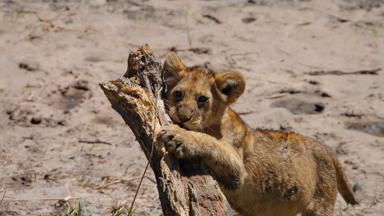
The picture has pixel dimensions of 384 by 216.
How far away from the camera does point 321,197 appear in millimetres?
8086

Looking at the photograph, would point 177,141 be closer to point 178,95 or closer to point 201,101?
point 178,95

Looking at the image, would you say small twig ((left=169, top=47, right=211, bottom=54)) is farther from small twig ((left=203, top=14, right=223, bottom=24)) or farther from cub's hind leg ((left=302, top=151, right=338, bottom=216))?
cub's hind leg ((left=302, top=151, right=338, bottom=216))

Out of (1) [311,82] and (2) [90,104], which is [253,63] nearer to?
(1) [311,82]

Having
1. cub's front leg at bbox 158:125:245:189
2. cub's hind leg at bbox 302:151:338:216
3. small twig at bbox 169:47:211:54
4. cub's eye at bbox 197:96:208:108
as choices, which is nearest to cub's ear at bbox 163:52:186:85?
cub's eye at bbox 197:96:208:108

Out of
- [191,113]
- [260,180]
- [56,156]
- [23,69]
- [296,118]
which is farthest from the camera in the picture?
[23,69]

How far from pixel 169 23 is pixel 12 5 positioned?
6.86 ft

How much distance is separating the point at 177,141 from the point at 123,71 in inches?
207

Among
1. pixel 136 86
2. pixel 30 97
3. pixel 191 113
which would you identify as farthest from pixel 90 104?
pixel 136 86

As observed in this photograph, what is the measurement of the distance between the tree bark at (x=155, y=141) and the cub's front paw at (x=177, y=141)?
0.16 feet

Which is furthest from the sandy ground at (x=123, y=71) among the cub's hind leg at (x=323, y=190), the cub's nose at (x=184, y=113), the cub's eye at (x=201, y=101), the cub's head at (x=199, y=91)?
the cub's nose at (x=184, y=113)

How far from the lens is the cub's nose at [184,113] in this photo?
6.49m

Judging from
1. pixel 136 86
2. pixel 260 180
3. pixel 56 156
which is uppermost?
pixel 136 86

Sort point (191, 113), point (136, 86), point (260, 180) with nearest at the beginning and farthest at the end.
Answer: point (136, 86) < point (191, 113) < point (260, 180)

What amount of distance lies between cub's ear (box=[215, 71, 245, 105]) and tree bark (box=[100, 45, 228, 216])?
3.31ft
